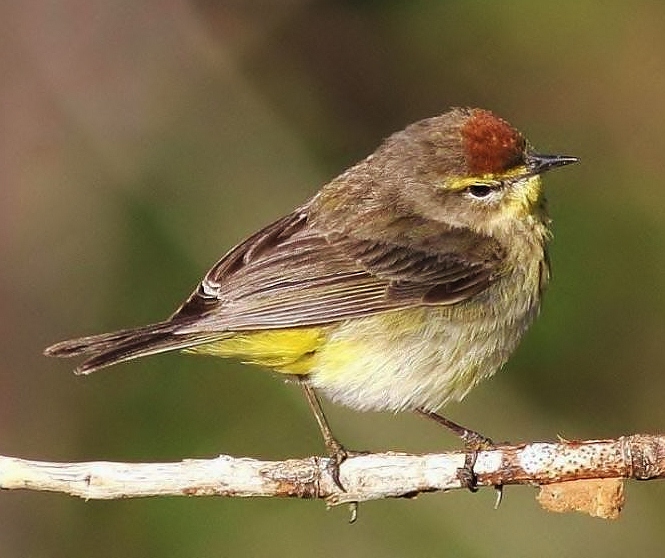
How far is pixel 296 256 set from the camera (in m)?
6.34

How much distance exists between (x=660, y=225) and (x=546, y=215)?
2.72 meters

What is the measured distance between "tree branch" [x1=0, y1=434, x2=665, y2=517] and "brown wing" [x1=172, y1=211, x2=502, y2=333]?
891 millimetres

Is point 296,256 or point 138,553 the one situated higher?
point 296,256

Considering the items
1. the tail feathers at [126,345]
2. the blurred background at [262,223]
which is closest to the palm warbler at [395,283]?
the tail feathers at [126,345]

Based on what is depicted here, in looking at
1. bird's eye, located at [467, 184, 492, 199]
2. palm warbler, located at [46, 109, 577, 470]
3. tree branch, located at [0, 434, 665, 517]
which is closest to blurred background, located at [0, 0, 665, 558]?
palm warbler, located at [46, 109, 577, 470]

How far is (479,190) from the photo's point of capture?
6461 millimetres

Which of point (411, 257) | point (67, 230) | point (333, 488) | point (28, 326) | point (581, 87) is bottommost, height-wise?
point (333, 488)

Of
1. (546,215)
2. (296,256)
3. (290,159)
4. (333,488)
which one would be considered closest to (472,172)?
(546,215)

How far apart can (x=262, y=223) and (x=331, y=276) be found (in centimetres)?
249

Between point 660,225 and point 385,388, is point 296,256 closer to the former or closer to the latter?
point 385,388

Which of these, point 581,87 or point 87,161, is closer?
point 87,161

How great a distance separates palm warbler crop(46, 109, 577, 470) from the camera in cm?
579

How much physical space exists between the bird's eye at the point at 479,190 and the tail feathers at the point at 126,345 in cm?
152

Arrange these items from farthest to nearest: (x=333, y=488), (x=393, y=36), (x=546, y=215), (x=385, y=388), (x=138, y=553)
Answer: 1. (x=393, y=36)
2. (x=138, y=553)
3. (x=546, y=215)
4. (x=385, y=388)
5. (x=333, y=488)
